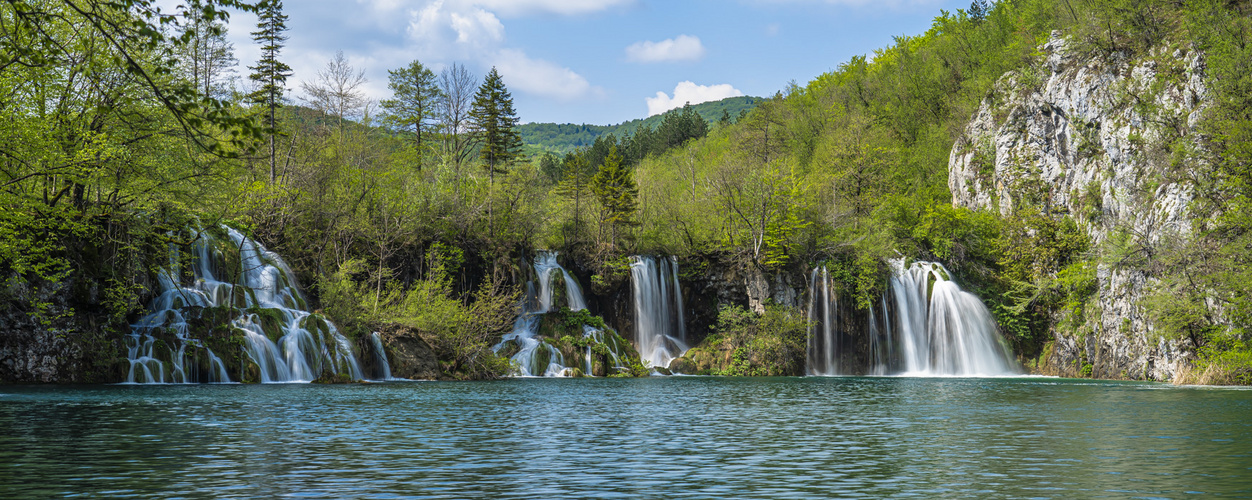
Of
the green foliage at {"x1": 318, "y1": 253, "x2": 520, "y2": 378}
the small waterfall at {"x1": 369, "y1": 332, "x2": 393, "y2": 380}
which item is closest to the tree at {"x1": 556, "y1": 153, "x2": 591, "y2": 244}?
the green foliage at {"x1": 318, "y1": 253, "x2": 520, "y2": 378}

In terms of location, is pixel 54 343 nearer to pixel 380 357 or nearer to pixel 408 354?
pixel 380 357

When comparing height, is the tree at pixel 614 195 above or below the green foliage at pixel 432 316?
above

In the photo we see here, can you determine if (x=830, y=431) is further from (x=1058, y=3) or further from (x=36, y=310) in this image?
(x=1058, y=3)

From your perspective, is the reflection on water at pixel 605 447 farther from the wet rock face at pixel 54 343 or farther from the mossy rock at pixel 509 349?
the mossy rock at pixel 509 349

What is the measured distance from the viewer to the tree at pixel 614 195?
178 feet

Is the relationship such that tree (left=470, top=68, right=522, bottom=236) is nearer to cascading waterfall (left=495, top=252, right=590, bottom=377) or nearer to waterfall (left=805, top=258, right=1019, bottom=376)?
cascading waterfall (left=495, top=252, right=590, bottom=377)

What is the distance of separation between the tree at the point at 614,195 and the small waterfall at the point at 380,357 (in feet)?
69.0

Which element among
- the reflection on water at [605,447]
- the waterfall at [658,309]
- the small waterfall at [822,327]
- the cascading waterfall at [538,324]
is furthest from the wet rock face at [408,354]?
the small waterfall at [822,327]

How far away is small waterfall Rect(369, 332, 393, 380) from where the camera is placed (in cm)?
3509

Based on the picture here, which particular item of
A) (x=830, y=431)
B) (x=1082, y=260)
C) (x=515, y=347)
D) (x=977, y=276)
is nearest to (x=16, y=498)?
(x=830, y=431)

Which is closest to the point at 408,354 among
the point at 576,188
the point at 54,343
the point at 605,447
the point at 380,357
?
the point at 380,357

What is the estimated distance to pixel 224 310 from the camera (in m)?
30.3

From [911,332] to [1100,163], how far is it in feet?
48.9

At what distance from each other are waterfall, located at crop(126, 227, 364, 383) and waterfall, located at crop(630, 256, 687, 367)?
21666 millimetres
